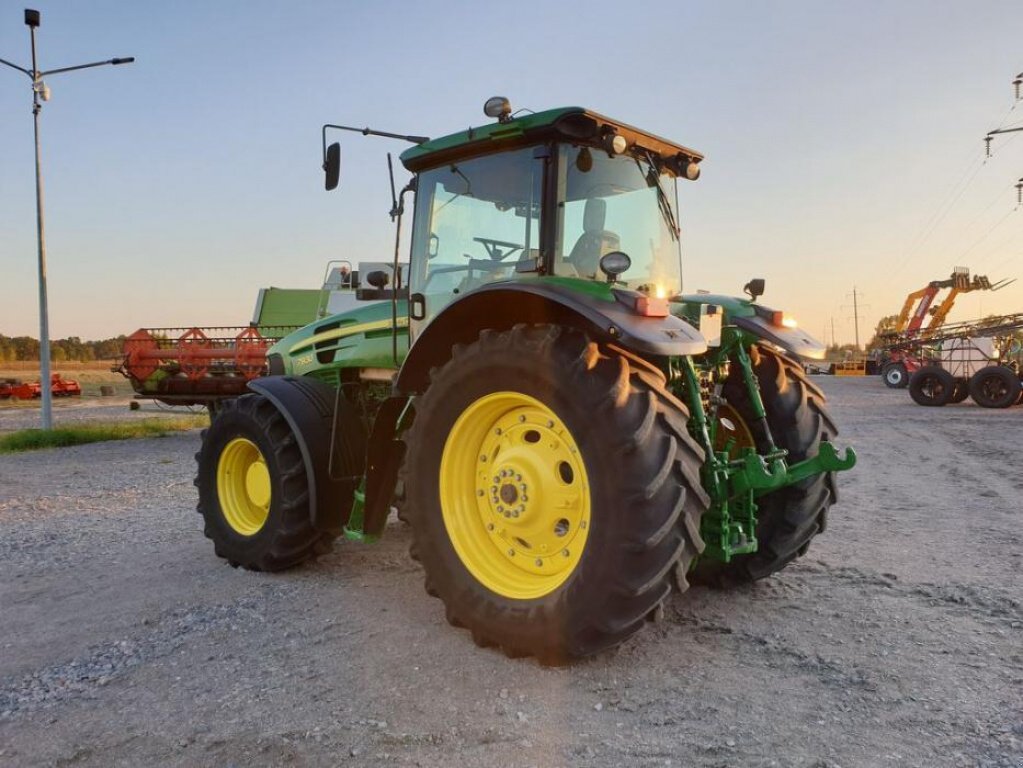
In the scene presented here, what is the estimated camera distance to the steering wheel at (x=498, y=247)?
4034mm

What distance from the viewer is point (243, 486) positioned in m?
5.31

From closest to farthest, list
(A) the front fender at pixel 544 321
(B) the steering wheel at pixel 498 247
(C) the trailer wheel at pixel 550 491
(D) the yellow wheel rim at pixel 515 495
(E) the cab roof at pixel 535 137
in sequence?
(C) the trailer wheel at pixel 550 491 → (A) the front fender at pixel 544 321 → (D) the yellow wheel rim at pixel 515 495 → (E) the cab roof at pixel 535 137 → (B) the steering wheel at pixel 498 247

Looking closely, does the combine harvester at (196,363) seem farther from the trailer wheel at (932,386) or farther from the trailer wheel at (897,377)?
the trailer wheel at (897,377)

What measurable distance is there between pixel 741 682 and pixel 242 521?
345cm

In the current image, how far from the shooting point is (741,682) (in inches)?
122

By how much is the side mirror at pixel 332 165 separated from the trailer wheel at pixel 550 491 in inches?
53.7

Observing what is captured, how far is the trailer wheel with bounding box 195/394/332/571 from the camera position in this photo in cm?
473

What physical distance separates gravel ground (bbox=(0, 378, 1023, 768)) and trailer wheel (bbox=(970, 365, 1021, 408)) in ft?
47.2

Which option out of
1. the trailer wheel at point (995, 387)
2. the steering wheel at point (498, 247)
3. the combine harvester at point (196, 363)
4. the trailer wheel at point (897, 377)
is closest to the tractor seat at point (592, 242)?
the steering wheel at point (498, 247)

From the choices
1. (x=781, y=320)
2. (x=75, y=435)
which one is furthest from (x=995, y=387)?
(x=75, y=435)

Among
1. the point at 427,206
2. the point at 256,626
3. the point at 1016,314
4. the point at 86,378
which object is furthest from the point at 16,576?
the point at 86,378

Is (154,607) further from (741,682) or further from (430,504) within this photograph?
(741,682)

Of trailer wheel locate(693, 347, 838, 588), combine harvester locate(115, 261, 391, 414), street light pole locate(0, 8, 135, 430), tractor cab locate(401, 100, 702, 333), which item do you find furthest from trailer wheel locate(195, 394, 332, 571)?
street light pole locate(0, 8, 135, 430)

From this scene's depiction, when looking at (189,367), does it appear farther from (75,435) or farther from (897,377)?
(897,377)
